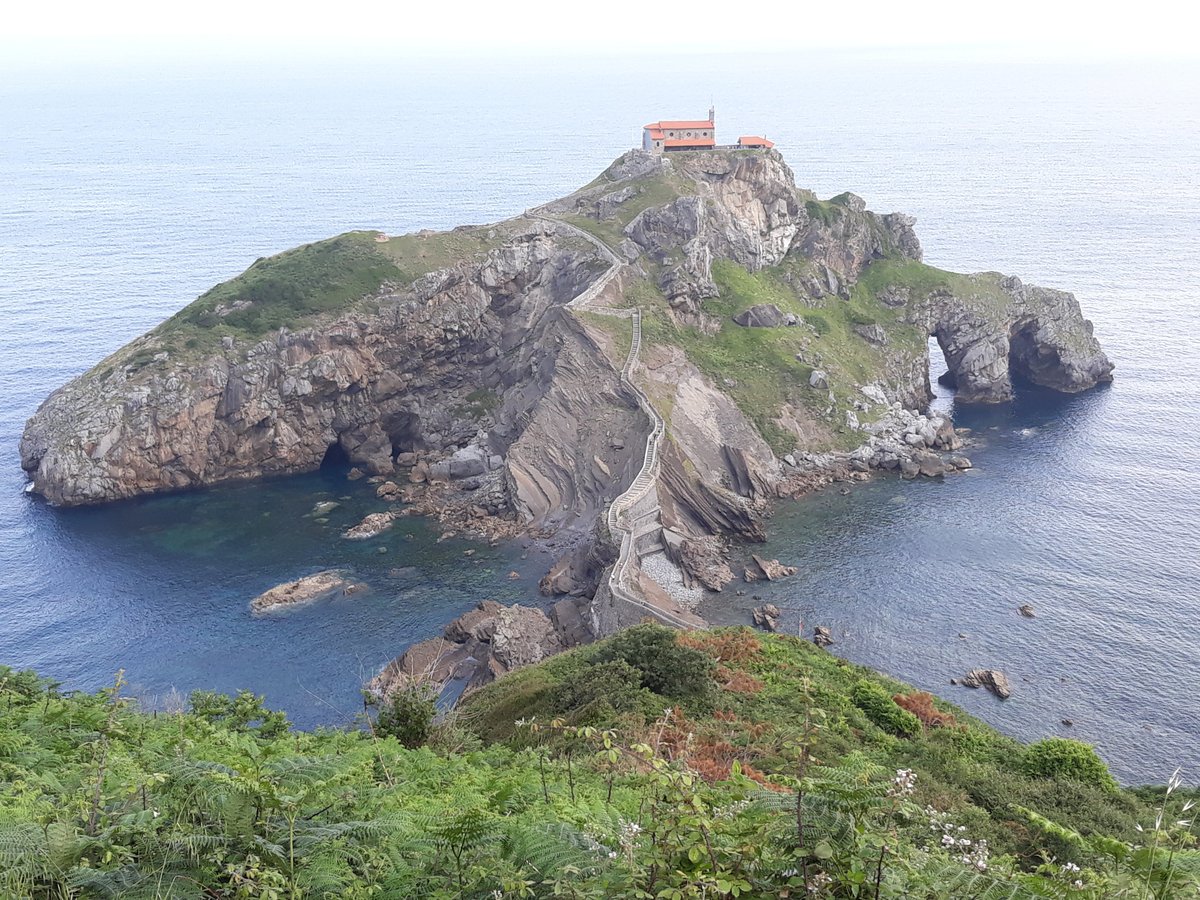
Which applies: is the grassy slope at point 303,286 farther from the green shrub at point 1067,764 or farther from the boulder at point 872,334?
A: the green shrub at point 1067,764

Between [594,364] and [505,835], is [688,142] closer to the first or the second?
[594,364]

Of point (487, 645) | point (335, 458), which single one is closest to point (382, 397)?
point (335, 458)

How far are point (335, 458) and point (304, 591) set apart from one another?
1162 inches

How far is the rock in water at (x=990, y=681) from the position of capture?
62.0 metres

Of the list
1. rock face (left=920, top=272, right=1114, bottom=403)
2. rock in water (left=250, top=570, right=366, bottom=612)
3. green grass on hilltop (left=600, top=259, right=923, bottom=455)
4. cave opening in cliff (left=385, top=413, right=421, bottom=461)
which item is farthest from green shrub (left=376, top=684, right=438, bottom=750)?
rock face (left=920, top=272, right=1114, bottom=403)

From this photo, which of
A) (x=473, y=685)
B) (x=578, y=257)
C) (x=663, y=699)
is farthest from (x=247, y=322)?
(x=663, y=699)

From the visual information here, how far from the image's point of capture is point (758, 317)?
4205 inches

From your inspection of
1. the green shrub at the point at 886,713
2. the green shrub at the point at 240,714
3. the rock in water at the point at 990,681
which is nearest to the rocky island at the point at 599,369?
the rock in water at the point at 990,681

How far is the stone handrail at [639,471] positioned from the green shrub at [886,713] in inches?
864

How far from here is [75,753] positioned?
22.4 m

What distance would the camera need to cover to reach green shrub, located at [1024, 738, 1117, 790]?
36.4 m

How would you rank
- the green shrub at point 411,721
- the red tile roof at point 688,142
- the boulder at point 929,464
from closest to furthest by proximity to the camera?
1. the green shrub at point 411,721
2. the boulder at point 929,464
3. the red tile roof at point 688,142

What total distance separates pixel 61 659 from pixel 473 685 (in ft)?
102

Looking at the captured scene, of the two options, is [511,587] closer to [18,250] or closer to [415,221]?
[415,221]
